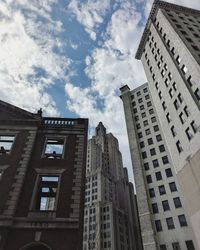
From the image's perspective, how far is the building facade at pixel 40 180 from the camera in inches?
579

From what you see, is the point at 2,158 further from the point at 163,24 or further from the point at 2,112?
the point at 163,24

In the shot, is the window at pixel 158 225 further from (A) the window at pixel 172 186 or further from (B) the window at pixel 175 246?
(A) the window at pixel 172 186

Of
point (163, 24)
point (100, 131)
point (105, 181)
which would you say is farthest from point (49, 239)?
point (100, 131)

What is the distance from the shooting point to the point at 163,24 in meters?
50.6

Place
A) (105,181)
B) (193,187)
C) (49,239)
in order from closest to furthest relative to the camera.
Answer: (49,239)
(193,187)
(105,181)

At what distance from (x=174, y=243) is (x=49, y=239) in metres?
33.3

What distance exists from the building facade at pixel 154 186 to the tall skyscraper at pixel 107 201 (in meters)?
61.2

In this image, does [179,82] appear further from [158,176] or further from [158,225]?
[158,225]

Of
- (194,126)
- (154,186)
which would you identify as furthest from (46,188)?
(154,186)

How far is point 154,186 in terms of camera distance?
48125 mm

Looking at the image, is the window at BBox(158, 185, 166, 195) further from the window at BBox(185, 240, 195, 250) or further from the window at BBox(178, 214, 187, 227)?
the window at BBox(185, 240, 195, 250)

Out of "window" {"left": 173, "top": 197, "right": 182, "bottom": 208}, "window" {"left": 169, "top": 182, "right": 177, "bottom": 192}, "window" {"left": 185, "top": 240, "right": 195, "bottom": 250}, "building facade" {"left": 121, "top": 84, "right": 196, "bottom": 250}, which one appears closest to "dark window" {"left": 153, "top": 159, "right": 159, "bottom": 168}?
"building facade" {"left": 121, "top": 84, "right": 196, "bottom": 250}

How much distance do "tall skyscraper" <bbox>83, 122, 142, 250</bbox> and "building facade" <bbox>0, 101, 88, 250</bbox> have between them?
9124 centimetres

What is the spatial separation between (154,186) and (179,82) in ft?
75.6
